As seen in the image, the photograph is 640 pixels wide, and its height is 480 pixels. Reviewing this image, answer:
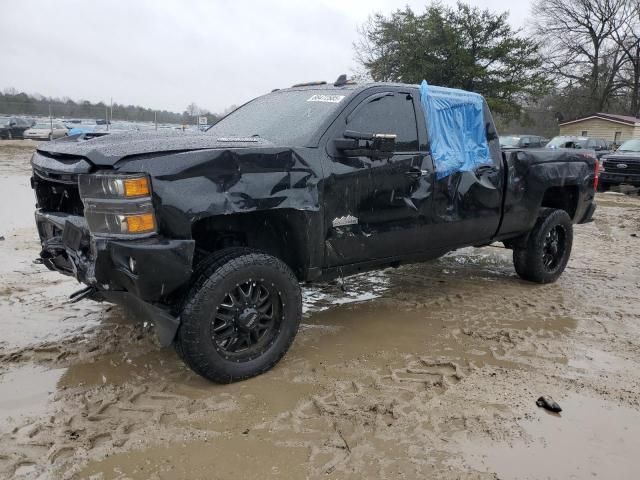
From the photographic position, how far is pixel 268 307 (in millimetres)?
3434

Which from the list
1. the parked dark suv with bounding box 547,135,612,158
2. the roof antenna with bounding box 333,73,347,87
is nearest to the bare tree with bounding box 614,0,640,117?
the parked dark suv with bounding box 547,135,612,158

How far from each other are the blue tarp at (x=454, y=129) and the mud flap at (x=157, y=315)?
8.01ft

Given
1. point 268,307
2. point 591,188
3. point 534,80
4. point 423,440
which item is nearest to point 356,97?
point 268,307

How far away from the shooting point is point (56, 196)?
369cm

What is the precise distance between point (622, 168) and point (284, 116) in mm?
14458

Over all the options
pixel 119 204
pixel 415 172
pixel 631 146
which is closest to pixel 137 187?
pixel 119 204

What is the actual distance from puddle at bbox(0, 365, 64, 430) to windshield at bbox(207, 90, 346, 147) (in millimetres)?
1947

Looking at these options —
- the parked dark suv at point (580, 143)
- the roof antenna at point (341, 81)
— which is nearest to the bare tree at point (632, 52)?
the parked dark suv at point (580, 143)

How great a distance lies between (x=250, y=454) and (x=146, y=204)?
1.40 meters

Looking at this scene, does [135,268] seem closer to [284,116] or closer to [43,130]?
[284,116]

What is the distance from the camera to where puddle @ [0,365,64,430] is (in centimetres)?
293

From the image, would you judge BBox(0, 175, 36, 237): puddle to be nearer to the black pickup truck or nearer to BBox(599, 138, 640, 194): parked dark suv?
the black pickup truck

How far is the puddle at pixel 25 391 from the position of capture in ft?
9.60

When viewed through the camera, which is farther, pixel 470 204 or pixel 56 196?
pixel 470 204
